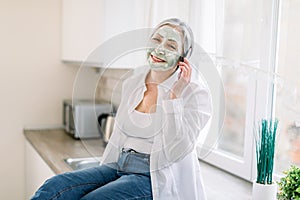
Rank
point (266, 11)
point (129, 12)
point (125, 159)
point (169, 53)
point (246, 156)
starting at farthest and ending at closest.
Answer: point (129, 12)
point (246, 156)
point (266, 11)
point (125, 159)
point (169, 53)

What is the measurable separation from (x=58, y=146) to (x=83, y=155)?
0.85 feet

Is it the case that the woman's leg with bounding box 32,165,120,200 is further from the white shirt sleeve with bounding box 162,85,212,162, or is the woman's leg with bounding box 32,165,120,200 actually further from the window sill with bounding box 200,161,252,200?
the window sill with bounding box 200,161,252,200

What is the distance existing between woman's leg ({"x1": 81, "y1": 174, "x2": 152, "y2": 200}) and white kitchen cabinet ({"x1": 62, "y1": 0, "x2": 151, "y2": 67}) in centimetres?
75

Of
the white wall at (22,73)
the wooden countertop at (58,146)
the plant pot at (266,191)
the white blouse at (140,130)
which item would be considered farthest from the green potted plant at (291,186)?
the white wall at (22,73)

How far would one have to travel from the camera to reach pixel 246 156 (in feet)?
5.74

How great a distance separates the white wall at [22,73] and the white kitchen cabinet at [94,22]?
0.40 ft

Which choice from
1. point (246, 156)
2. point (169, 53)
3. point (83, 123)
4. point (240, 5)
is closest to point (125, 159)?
point (169, 53)

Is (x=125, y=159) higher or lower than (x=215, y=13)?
lower

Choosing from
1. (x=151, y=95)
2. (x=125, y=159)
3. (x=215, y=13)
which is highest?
(x=215, y=13)

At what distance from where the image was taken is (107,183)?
1318 mm

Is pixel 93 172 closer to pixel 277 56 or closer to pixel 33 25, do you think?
pixel 277 56

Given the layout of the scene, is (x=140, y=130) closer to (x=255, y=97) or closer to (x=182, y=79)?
(x=182, y=79)

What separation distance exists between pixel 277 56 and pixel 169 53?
2.00 feet

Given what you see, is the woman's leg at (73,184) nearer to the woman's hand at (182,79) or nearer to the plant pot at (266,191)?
the woman's hand at (182,79)
